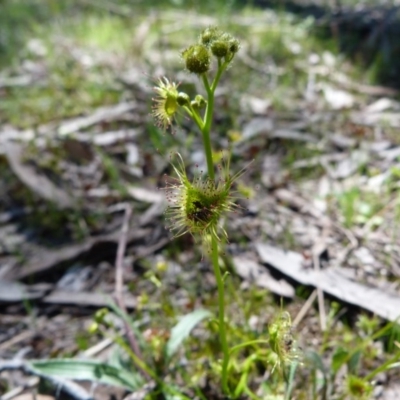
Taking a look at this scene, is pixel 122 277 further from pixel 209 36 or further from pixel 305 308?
pixel 209 36

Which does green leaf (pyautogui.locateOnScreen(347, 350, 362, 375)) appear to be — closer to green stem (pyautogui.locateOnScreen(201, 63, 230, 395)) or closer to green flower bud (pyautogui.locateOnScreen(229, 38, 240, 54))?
green stem (pyautogui.locateOnScreen(201, 63, 230, 395))

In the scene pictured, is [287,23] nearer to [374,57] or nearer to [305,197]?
[374,57]

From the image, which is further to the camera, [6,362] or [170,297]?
[170,297]

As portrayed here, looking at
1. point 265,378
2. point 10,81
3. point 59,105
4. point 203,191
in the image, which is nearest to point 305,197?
point 265,378

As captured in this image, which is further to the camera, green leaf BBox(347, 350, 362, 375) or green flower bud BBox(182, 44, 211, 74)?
green leaf BBox(347, 350, 362, 375)

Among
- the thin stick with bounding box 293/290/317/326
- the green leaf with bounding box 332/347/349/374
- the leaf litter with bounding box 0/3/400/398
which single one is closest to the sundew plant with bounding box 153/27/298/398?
the green leaf with bounding box 332/347/349/374

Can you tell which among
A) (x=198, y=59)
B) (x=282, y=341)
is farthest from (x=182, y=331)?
(x=198, y=59)

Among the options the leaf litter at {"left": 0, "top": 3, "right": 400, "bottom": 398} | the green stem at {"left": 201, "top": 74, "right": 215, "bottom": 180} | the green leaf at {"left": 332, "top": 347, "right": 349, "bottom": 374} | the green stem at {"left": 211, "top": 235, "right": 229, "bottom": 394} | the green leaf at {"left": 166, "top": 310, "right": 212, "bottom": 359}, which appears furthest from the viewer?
the leaf litter at {"left": 0, "top": 3, "right": 400, "bottom": 398}

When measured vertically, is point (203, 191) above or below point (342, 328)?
above
